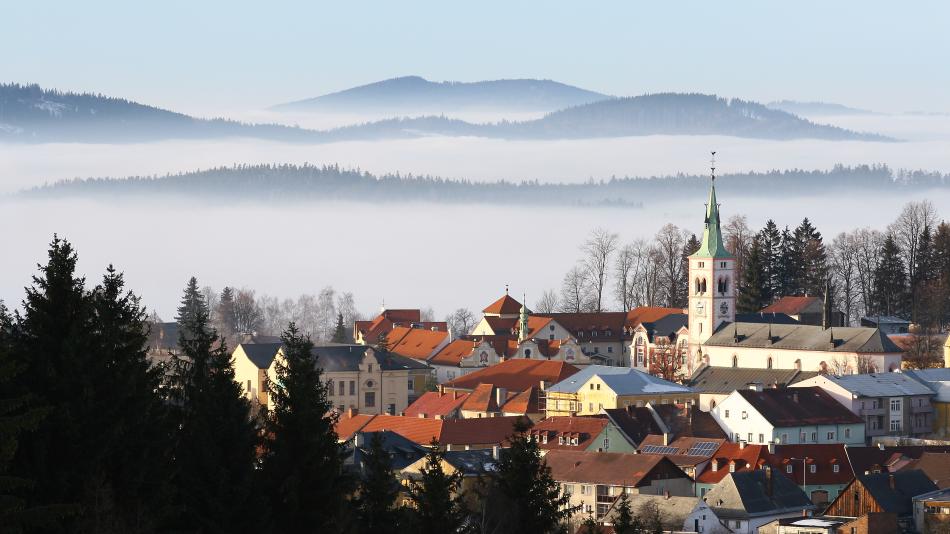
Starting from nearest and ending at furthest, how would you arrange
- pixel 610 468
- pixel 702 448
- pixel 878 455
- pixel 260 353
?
pixel 610 468, pixel 878 455, pixel 702 448, pixel 260 353

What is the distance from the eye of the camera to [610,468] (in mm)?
78938

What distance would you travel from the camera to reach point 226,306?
654 ft

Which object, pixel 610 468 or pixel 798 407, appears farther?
pixel 798 407

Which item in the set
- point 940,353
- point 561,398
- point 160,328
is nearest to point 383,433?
point 561,398

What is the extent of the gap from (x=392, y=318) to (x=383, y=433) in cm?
9046

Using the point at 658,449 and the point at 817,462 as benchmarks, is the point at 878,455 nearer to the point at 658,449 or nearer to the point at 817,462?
the point at 817,462

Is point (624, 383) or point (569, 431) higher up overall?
point (624, 383)

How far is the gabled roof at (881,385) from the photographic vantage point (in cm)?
10338

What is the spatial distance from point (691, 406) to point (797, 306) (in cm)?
4567

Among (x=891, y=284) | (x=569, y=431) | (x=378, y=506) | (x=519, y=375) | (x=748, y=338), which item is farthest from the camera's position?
(x=891, y=284)

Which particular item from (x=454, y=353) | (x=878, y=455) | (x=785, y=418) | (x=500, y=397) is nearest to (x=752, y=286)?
(x=454, y=353)

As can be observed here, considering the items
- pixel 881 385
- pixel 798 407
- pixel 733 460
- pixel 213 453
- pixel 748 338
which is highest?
pixel 213 453

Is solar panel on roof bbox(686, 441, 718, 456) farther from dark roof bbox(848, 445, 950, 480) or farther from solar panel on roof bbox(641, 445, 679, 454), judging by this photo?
dark roof bbox(848, 445, 950, 480)

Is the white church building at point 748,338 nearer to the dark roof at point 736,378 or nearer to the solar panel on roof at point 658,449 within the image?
the dark roof at point 736,378
